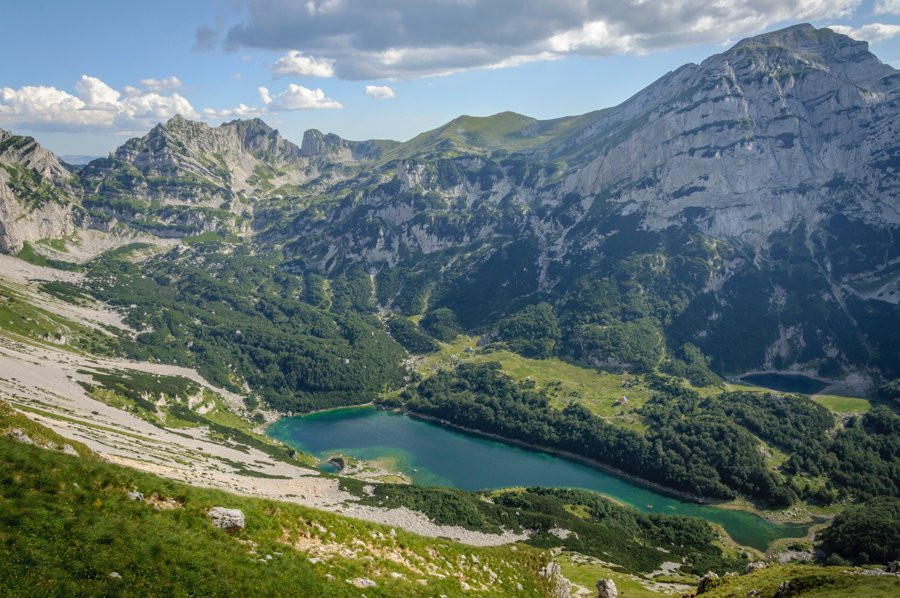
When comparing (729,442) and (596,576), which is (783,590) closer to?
(596,576)

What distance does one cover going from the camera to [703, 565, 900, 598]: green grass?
37500mm

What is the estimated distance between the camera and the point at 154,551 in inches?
997

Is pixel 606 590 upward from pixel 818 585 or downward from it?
downward

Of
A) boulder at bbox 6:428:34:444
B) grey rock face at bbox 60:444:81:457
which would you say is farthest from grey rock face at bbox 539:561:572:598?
boulder at bbox 6:428:34:444

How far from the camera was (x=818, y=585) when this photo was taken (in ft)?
132

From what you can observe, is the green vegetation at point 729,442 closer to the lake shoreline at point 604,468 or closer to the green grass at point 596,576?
the lake shoreline at point 604,468

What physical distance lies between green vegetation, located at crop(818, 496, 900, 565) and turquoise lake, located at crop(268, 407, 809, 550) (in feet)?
42.3

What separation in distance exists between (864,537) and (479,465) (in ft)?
303

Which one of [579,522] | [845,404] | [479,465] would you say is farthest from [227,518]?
[845,404]

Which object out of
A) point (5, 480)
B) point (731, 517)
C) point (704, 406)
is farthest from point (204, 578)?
point (704, 406)

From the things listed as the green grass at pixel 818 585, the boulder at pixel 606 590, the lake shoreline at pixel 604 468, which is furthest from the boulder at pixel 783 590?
the lake shoreline at pixel 604 468

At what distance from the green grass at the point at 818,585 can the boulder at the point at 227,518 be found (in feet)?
122

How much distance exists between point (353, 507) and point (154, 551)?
3300 inches

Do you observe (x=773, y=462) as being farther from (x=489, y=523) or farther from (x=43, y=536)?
(x=43, y=536)
